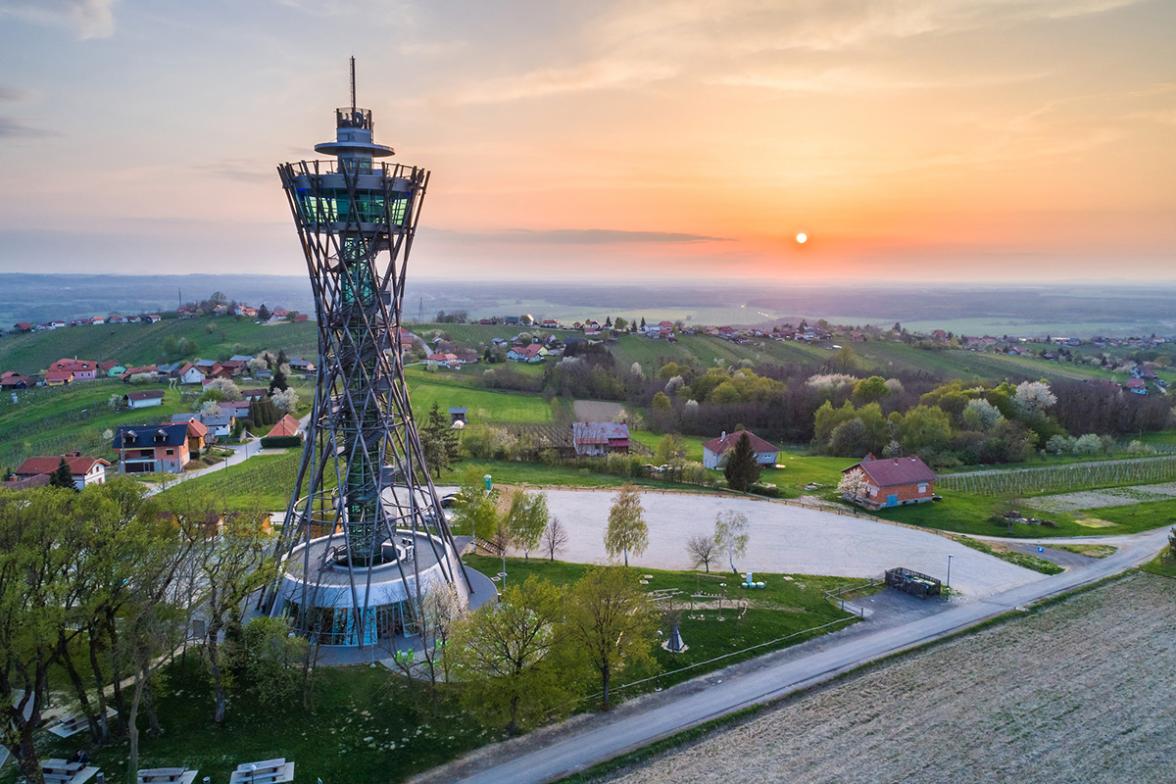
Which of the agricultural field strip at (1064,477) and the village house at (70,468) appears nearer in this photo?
the village house at (70,468)

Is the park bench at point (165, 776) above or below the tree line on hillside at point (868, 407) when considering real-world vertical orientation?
below

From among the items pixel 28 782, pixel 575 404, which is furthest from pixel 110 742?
pixel 575 404

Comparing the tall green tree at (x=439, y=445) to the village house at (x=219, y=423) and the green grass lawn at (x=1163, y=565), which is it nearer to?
the village house at (x=219, y=423)

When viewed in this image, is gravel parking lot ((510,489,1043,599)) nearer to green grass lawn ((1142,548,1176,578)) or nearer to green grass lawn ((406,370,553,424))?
green grass lawn ((1142,548,1176,578))

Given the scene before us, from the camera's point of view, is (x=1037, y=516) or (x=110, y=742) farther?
(x=1037, y=516)

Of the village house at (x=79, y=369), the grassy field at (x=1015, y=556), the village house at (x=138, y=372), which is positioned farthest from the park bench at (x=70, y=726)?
the village house at (x=79, y=369)

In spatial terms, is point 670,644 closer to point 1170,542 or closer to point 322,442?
point 322,442

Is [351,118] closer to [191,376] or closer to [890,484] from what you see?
[890,484]
